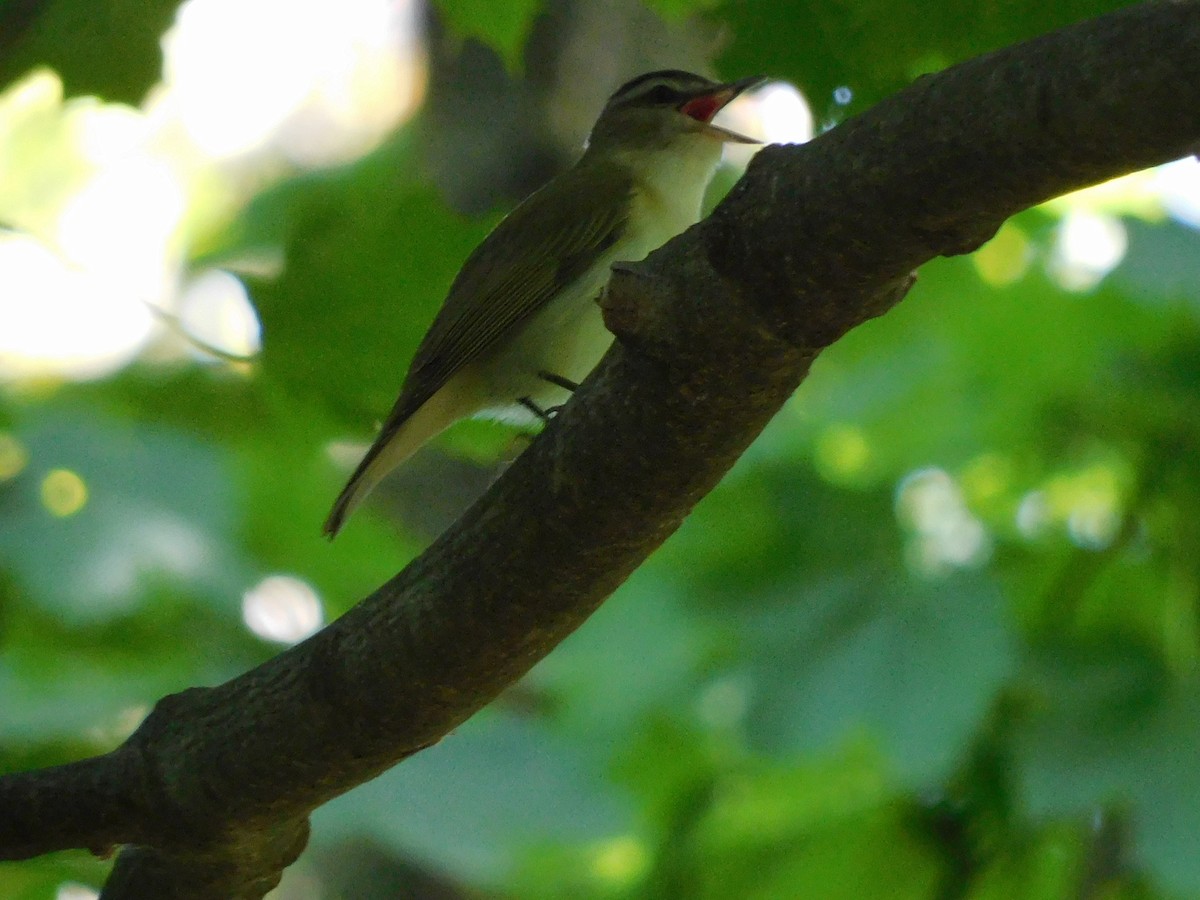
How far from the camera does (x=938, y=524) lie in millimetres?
4699

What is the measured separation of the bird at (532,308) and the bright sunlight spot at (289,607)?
1.38ft

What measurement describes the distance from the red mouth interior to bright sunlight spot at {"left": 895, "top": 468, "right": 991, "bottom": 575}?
4.55 feet

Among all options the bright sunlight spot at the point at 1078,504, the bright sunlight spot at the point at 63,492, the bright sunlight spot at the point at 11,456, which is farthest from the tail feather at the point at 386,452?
the bright sunlight spot at the point at 1078,504

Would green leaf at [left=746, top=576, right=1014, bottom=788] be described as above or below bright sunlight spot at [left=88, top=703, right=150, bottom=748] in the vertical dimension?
below

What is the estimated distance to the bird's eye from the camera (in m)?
4.55

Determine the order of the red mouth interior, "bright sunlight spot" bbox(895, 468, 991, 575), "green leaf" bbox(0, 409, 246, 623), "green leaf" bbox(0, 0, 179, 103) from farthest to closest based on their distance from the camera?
the red mouth interior, "bright sunlight spot" bbox(895, 468, 991, 575), "green leaf" bbox(0, 409, 246, 623), "green leaf" bbox(0, 0, 179, 103)

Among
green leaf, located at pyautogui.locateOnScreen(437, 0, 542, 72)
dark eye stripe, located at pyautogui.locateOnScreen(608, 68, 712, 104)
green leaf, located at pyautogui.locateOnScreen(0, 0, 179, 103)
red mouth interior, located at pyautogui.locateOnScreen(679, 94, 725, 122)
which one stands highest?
dark eye stripe, located at pyautogui.locateOnScreen(608, 68, 712, 104)

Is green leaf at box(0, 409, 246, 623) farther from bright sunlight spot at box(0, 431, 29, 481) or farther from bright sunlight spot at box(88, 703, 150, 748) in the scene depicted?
bright sunlight spot at box(88, 703, 150, 748)

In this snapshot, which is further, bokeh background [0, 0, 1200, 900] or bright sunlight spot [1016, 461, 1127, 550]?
bright sunlight spot [1016, 461, 1127, 550]

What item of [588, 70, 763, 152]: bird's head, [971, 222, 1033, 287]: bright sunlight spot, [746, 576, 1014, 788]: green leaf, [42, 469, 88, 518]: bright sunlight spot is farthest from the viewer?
[971, 222, 1033, 287]: bright sunlight spot

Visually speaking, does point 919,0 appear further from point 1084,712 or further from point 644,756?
point 644,756

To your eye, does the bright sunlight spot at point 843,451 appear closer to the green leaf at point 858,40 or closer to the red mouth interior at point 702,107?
the red mouth interior at point 702,107

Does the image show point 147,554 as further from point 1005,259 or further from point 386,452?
point 1005,259

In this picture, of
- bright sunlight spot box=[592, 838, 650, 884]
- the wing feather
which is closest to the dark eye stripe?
the wing feather
